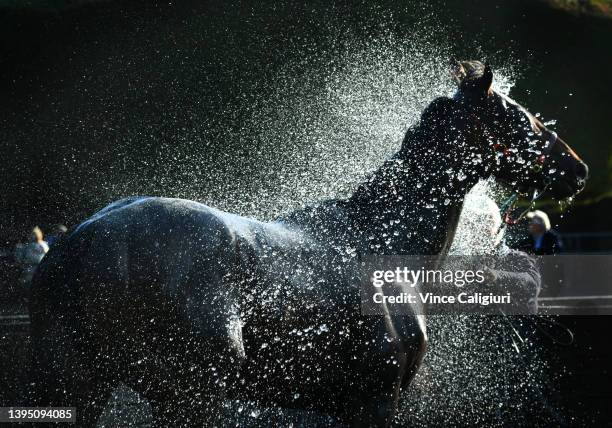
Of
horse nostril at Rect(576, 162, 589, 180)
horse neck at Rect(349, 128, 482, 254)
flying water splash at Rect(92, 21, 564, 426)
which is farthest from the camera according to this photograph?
flying water splash at Rect(92, 21, 564, 426)

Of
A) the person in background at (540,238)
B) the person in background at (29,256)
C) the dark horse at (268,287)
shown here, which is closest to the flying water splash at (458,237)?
the dark horse at (268,287)

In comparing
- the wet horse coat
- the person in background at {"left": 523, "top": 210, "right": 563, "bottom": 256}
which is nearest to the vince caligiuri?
the wet horse coat

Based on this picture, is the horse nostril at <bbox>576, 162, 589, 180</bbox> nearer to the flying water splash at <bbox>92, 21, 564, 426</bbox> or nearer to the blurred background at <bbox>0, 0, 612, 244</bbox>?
the flying water splash at <bbox>92, 21, 564, 426</bbox>

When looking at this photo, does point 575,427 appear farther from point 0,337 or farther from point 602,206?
point 602,206

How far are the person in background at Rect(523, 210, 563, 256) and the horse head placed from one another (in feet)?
8.76

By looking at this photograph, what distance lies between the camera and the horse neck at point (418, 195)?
9.50ft

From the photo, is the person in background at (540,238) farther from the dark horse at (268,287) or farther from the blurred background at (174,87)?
the dark horse at (268,287)

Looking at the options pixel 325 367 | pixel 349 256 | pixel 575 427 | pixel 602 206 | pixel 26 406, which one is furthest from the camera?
pixel 602 206

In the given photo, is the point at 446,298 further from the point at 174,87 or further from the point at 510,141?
the point at 174,87

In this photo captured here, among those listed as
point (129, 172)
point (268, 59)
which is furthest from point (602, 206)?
point (129, 172)

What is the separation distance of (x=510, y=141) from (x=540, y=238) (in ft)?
9.92

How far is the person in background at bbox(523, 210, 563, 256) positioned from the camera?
5.68m

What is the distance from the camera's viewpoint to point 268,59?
8.80m

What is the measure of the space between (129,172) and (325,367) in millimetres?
5971
